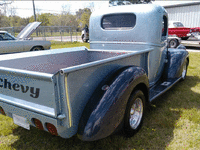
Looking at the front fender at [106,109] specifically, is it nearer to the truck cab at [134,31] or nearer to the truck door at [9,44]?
the truck cab at [134,31]

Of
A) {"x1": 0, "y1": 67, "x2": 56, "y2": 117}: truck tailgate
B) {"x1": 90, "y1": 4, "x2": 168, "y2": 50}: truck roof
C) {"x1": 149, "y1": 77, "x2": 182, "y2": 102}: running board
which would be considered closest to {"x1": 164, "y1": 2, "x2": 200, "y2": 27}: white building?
{"x1": 90, "y1": 4, "x2": 168, "y2": 50}: truck roof

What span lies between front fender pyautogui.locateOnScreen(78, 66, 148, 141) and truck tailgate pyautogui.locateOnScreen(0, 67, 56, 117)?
0.38 m

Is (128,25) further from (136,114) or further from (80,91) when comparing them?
(80,91)

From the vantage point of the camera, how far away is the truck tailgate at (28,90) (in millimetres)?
1686

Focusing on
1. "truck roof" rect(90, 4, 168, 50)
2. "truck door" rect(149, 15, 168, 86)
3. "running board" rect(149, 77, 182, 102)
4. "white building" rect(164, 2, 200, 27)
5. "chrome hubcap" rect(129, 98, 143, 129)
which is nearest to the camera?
"chrome hubcap" rect(129, 98, 143, 129)

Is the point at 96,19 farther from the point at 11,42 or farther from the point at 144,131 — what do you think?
the point at 11,42

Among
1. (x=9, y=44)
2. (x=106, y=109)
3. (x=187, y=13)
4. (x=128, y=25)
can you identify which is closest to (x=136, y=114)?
(x=106, y=109)

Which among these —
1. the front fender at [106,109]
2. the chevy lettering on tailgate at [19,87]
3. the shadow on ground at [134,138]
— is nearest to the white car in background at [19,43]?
the shadow on ground at [134,138]

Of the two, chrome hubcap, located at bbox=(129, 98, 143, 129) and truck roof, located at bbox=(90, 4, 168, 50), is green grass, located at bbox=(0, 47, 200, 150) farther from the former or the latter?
truck roof, located at bbox=(90, 4, 168, 50)

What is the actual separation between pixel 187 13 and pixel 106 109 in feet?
77.3

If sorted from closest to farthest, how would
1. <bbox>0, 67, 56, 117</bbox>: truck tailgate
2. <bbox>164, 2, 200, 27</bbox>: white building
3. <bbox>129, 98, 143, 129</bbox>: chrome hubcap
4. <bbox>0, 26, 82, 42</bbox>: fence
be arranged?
<bbox>0, 67, 56, 117</bbox>: truck tailgate → <bbox>129, 98, 143, 129</bbox>: chrome hubcap → <bbox>0, 26, 82, 42</bbox>: fence → <bbox>164, 2, 200, 27</bbox>: white building

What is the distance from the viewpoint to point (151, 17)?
10.9 feet

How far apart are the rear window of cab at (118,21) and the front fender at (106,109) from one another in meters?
1.75

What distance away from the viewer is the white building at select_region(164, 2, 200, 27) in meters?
20.5
